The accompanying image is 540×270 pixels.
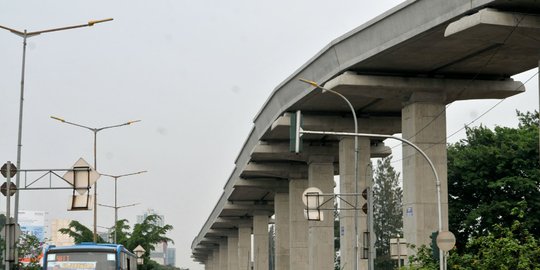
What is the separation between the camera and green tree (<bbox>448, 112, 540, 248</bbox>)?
210ft

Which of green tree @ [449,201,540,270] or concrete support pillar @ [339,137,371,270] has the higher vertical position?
concrete support pillar @ [339,137,371,270]

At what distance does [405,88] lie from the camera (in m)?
42.7

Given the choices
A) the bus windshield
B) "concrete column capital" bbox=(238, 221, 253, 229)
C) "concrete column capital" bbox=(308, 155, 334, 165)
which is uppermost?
"concrete column capital" bbox=(308, 155, 334, 165)

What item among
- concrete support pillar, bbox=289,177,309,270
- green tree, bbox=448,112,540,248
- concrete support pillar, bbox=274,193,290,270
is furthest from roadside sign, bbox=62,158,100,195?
concrete support pillar, bbox=274,193,290,270

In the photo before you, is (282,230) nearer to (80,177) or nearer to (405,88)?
(405,88)

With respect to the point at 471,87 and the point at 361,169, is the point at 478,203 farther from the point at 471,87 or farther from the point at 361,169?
the point at 471,87

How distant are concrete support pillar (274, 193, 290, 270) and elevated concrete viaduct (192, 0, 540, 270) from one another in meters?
8.60

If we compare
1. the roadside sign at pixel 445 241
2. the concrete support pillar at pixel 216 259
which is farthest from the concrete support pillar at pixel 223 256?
the roadside sign at pixel 445 241

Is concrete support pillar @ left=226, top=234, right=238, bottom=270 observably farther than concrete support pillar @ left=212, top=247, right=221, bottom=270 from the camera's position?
No

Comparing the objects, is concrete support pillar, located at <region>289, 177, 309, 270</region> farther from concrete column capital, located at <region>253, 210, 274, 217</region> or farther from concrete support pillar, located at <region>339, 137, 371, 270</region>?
concrete column capital, located at <region>253, 210, 274, 217</region>

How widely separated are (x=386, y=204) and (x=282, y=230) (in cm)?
5532

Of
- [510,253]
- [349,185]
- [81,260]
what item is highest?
[349,185]

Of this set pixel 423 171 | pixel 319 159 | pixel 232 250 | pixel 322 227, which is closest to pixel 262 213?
pixel 232 250

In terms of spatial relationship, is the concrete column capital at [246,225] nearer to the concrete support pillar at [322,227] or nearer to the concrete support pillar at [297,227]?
the concrete support pillar at [297,227]
